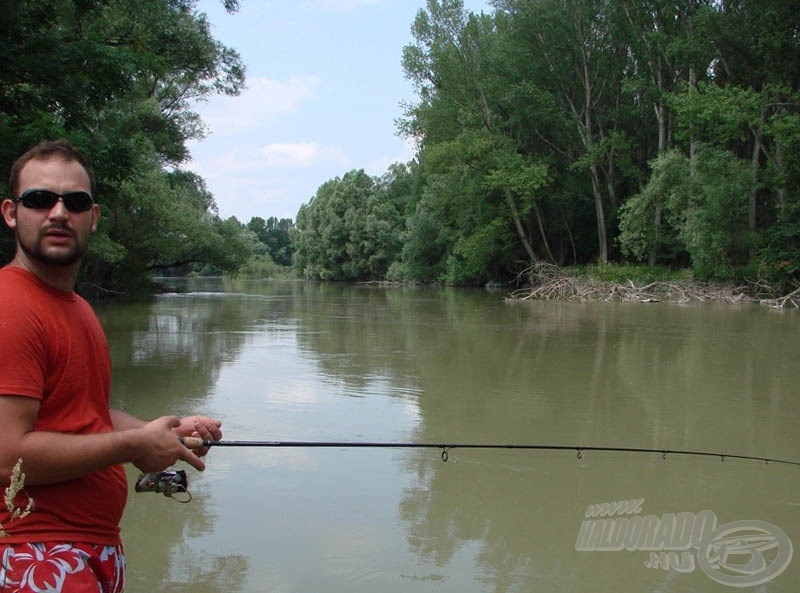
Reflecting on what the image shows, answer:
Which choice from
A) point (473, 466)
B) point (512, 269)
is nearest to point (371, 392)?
point (473, 466)

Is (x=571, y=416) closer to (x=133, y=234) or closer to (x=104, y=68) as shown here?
(x=104, y=68)

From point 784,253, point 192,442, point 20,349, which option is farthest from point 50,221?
point 784,253

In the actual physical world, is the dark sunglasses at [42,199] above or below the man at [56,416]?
above

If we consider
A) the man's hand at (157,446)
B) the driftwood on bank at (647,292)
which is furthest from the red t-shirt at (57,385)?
the driftwood on bank at (647,292)

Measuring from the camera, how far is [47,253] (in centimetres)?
182

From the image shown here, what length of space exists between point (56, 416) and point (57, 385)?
88 mm

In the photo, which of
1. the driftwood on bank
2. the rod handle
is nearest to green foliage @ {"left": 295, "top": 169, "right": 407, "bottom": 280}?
the driftwood on bank

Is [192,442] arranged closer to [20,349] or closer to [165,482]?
[165,482]

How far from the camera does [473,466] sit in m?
5.45

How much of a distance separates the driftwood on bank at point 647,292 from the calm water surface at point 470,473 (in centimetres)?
1366

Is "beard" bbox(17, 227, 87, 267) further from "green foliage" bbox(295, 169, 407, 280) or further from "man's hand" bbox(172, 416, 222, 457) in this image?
"green foliage" bbox(295, 169, 407, 280)

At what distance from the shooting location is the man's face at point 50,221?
1829 millimetres

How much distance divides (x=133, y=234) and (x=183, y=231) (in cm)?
232

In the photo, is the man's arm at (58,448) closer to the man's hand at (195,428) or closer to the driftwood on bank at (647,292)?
the man's hand at (195,428)
